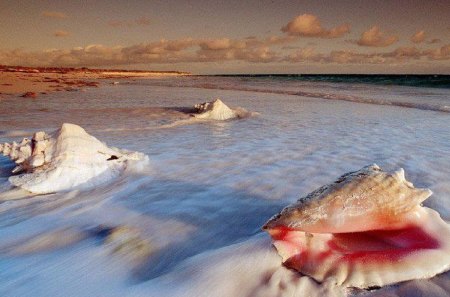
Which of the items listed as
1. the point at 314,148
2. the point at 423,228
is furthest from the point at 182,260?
the point at 314,148

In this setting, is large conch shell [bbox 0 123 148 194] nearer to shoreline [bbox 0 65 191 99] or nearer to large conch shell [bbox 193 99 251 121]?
large conch shell [bbox 193 99 251 121]

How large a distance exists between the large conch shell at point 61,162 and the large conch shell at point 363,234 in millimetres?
2121

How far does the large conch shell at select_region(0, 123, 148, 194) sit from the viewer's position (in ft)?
9.96

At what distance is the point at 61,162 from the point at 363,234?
2567mm

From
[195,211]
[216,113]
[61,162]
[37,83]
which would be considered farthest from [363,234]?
[37,83]

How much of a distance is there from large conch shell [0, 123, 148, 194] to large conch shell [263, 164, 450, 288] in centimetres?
212

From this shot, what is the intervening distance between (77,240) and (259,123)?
17.0ft

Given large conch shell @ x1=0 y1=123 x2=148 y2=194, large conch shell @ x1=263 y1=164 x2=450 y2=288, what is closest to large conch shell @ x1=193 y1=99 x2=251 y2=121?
large conch shell @ x1=0 y1=123 x2=148 y2=194

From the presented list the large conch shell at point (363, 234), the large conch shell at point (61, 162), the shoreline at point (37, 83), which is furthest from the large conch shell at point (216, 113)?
the shoreline at point (37, 83)

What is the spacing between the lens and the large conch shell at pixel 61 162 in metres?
3.04

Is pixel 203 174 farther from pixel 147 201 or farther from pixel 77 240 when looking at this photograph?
pixel 77 240

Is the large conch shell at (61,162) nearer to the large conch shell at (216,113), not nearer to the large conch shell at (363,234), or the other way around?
the large conch shell at (363,234)

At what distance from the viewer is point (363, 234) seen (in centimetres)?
189

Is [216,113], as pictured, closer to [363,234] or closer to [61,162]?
[61,162]
